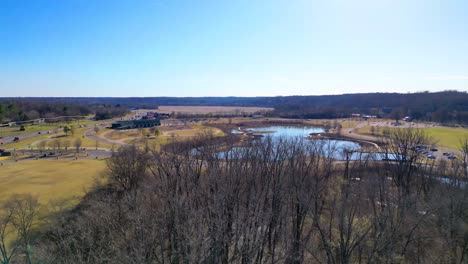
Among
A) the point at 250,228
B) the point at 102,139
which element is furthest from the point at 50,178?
the point at 102,139

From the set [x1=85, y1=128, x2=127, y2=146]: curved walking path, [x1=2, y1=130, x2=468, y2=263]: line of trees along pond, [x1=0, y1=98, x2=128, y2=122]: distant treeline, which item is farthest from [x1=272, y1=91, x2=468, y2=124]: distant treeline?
[x1=2, y1=130, x2=468, y2=263]: line of trees along pond

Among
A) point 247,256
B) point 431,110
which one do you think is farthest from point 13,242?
point 431,110

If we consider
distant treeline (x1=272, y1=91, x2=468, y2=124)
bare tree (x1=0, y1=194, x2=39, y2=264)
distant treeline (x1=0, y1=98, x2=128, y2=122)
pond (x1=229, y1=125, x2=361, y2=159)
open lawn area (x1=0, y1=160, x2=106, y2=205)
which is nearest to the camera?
bare tree (x1=0, y1=194, x2=39, y2=264)

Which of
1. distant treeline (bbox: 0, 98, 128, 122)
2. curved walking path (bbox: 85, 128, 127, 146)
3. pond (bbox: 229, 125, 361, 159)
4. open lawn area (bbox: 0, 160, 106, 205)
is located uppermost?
distant treeline (bbox: 0, 98, 128, 122)

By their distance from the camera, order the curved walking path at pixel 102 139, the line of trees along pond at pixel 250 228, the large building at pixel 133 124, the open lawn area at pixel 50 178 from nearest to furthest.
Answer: the line of trees along pond at pixel 250 228 < the open lawn area at pixel 50 178 < the curved walking path at pixel 102 139 < the large building at pixel 133 124

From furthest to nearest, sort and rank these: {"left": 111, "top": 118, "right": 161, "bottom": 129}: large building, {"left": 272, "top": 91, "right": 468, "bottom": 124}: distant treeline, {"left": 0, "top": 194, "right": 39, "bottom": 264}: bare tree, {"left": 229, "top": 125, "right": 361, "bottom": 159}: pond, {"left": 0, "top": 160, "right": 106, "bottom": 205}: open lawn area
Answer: {"left": 272, "top": 91, "right": 468, "bottom": 124}: distant treeline < {"left": 111, "top": 118, "right": 161, "bottom": 129}: large building < {"left": 229, "top": 125, "right": 361, "bottom": 159}: pond < {"left": 0, "top": 160, "right": 106, "bottom": 205}: open lawn area < {"left": 0, "top": 194, "right": 39, "bottom": 264}: bare tree

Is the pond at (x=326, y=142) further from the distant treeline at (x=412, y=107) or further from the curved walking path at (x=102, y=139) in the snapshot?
the distant treeline at (x=412, y=107)

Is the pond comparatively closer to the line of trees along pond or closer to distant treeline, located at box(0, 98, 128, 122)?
the line of trees along pond

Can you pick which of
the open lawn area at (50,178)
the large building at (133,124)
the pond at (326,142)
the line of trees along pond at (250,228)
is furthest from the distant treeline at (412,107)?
the open lawn area at (50,178)

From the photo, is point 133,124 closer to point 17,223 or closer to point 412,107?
point 17,223
